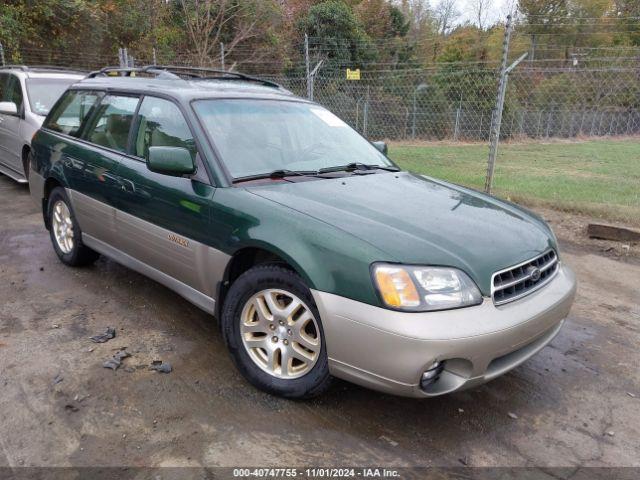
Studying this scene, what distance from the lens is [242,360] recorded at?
299 centimetres

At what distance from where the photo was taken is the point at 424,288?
240 cm

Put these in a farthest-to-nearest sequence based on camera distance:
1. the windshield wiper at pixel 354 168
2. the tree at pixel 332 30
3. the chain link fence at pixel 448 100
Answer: the tree at pixel 332 30 < the chain link fence at pixel 448 100 < the windshield wiper at pixel 354 168

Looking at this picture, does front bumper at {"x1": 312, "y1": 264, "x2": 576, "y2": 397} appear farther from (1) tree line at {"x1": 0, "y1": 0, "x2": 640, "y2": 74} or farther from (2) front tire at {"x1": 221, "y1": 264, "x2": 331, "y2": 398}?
(1) tree line at {"x1": 0, "y1": 0, "x2": 640, "y2": 74}

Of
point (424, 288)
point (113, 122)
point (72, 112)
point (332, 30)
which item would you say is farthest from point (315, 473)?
point (332, 30)

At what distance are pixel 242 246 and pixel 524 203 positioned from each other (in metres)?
5.60

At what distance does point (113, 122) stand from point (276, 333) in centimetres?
229

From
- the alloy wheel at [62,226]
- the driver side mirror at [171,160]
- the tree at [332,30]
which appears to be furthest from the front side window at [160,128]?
the tree at [332,30]

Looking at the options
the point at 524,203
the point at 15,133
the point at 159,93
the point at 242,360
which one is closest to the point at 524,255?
the point at 242,360

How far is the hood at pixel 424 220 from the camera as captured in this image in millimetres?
2520

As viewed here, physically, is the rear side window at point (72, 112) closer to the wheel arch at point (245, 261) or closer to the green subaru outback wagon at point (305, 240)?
the green subaru outback wagon at point (305, 240)

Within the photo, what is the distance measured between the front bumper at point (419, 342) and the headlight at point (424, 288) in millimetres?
41

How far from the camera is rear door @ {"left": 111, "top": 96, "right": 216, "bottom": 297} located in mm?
3170

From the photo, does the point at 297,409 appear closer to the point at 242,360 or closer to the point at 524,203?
the point at 242,360

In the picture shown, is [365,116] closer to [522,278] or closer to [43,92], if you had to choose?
[43,92]
